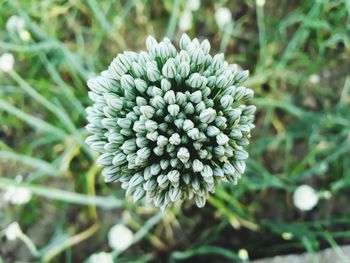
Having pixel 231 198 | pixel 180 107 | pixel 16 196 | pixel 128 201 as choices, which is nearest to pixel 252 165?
pixel 231 198

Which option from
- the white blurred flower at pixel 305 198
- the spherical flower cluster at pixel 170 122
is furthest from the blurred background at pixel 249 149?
the spherical flower cluster at pixel 170 122

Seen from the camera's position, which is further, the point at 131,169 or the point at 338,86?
the point at 338,86

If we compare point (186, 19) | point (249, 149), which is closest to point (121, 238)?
point (249, 149)

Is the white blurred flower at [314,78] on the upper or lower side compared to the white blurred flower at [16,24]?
upper

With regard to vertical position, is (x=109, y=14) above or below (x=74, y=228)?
above

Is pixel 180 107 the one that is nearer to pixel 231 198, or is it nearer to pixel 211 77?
pixel 211 77

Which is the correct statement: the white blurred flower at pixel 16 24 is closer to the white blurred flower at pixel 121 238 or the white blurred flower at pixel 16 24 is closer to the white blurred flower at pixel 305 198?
the white blurred flower at pixel 121 238

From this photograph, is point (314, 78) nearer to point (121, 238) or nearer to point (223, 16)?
point (223, 16)
